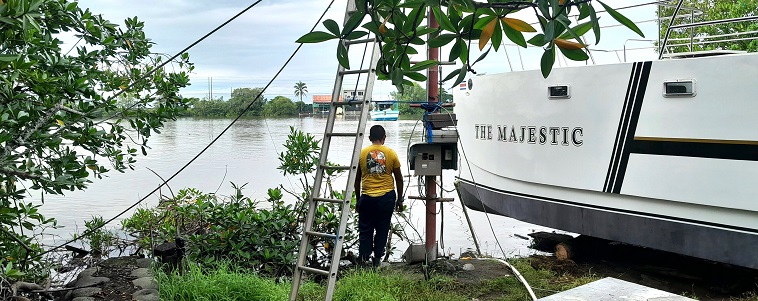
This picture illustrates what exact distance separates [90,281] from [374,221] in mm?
2687

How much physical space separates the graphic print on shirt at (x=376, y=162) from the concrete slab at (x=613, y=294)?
3.16 metres

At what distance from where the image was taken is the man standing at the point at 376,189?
6715 mm

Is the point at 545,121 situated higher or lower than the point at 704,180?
higher

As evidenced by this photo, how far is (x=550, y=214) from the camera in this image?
809 centimetres

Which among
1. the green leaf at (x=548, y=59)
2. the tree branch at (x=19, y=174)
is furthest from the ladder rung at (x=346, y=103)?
the green leaf at (x=548, y=59)

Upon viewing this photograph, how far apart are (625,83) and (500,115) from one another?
2072 millimetres

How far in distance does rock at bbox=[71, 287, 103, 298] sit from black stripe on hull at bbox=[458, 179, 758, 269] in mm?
3570

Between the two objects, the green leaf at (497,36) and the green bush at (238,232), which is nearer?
the green leaf at (497,36)

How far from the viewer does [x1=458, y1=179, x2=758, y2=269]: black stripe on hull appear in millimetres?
6215

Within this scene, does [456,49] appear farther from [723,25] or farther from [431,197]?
[723,25]

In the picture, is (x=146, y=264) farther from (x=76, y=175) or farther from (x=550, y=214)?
(x=550, y=214)

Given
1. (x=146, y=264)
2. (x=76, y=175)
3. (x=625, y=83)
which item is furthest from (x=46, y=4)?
(x=625, y=83)

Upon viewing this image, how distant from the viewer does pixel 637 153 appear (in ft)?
22.7

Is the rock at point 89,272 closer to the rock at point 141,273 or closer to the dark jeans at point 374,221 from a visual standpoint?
the rock at point 141,273
